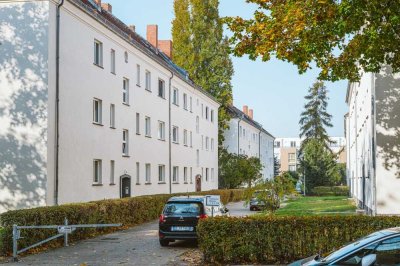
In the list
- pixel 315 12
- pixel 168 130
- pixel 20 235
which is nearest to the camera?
pixel 315 12

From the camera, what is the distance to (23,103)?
835 inches

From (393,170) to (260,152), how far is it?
212 feet

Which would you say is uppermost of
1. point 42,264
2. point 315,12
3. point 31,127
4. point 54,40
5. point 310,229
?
point 54,40

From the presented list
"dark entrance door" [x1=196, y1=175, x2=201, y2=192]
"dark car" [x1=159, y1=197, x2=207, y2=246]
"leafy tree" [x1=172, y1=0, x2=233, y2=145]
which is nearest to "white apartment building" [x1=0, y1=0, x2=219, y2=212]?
"dark car" [x1=159, y1=197, x2=207, y2=246]

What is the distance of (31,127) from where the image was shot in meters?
21.1

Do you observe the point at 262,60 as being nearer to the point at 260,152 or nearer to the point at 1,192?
the point at 1,192

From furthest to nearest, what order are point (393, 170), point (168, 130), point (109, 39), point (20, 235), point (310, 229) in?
point (168, 130) < point (109, 39) < point (393, 170) < point (20, 235) < point (310, 229)

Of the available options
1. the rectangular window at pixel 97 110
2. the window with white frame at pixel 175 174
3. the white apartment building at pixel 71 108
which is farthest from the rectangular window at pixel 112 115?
the window with white frame at pixel 175 174

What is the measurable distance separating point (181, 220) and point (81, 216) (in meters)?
3.83

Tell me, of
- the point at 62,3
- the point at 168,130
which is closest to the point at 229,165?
the point at 168,130

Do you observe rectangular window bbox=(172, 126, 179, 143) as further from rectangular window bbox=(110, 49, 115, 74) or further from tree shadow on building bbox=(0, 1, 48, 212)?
tree shadow on building bbox=(0, 1, 48, 212)

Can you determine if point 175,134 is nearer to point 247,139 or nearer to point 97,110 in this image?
point 97,110

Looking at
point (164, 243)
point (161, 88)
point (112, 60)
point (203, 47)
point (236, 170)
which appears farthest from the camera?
point (236, 170)

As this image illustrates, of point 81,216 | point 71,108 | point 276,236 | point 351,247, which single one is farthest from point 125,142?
point 351,247
